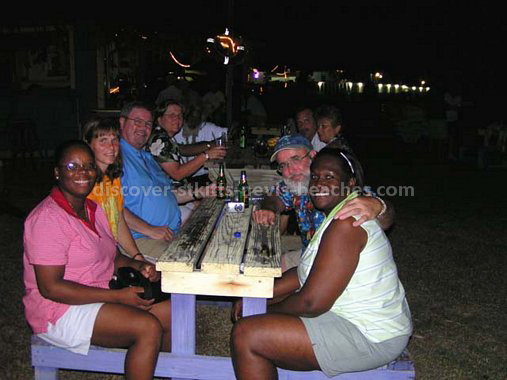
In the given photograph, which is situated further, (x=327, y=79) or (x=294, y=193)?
(x=327, y=79)

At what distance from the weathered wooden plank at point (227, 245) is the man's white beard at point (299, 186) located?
35 centimetres

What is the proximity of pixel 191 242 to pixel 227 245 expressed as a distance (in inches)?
8.1

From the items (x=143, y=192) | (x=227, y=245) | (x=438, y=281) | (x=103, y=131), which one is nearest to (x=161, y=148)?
(x=143, y=192)

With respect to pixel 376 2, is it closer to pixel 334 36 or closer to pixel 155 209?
pixel 334 36

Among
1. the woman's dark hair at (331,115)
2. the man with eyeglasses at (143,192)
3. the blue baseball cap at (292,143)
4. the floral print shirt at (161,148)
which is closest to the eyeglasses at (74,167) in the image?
the man with eyeglasses at (143,192)

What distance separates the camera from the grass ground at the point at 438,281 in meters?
3.89

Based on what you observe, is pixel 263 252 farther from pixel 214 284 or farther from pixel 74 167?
pixel 74 167

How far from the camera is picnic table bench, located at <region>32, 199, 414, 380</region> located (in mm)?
2641

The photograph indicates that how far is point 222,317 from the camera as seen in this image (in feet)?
14.8

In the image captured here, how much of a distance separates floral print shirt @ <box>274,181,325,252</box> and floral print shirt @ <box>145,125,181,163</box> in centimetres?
133

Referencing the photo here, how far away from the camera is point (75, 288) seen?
8.75ft

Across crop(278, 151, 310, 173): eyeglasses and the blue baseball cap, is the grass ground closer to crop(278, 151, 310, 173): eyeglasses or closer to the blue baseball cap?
crop(278, 151, 310, 173): eyeglasses

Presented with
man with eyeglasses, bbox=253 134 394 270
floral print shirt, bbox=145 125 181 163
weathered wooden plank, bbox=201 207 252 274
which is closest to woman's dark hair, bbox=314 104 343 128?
floral print shirt, bbox=145 125 181 163

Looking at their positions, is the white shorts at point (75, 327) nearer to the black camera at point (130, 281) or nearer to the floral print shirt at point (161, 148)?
the black camera at point (130, 281)
